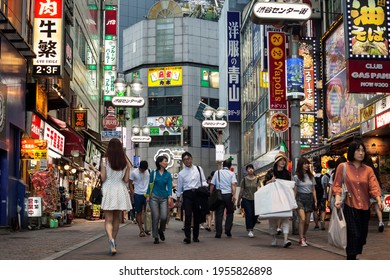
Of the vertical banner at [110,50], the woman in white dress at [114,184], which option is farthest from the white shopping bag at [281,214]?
the vertical banner at [110,50]

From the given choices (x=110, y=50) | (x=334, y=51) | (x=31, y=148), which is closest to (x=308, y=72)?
(x=334, y=51)

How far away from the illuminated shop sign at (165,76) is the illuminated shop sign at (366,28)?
61359 millimetres

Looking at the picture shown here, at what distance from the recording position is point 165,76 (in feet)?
262

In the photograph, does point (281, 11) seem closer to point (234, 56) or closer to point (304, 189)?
point (304, 189)

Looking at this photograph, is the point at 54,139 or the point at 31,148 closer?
the point at 31,148

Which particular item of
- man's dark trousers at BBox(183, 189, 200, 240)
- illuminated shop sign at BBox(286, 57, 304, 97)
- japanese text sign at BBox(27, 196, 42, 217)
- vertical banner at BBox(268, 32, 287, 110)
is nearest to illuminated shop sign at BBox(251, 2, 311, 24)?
illuminated shop sign at BBox(286, 57, 304, 97)

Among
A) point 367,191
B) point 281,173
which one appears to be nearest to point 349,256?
point 367,191

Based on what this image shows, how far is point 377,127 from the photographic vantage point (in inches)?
754

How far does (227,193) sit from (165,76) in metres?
65.7

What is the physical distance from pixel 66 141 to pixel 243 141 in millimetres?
24796

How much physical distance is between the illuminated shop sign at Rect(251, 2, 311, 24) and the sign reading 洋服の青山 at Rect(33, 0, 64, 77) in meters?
9.63

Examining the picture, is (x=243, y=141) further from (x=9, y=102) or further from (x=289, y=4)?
(x=289, y=4)

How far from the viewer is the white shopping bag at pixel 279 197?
11.9m
